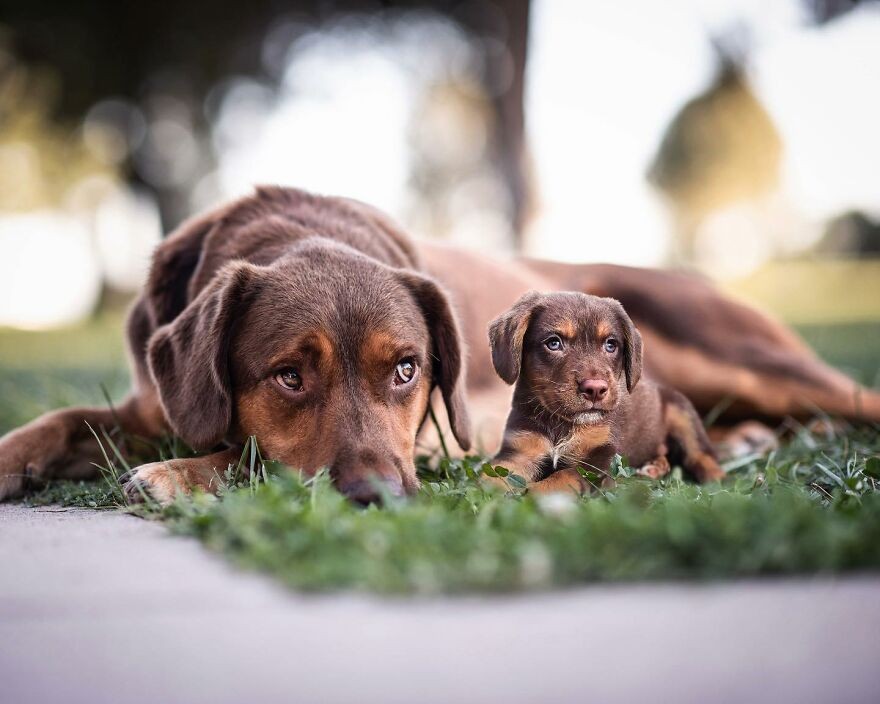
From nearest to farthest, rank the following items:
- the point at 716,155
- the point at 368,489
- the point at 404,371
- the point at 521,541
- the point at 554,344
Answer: the point at 521,541, the point at 368,489, the point at 554,344, the point at 404,371, the point at 716,155

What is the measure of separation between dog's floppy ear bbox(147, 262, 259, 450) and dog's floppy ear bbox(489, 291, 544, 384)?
1.02 m

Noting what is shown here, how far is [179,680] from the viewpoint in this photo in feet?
5.02

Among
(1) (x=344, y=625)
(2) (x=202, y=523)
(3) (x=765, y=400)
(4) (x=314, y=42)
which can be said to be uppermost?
(4) (x=314, y=42)

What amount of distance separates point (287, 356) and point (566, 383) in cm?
102

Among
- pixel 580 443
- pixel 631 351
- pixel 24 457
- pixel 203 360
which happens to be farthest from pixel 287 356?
pixel 24 457

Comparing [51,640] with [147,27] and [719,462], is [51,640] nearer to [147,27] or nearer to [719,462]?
[719,462]

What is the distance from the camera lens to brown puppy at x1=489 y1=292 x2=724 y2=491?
2912 millimetres

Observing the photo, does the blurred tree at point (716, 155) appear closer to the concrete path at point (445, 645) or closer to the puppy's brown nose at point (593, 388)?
the puppy's brown nose at point (593, 388)

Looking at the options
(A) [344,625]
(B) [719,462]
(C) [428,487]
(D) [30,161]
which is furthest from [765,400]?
(D) [30,161]

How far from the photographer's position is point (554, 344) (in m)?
2.97

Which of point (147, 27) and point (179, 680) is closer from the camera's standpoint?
point (179, 680)

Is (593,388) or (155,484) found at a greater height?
(593,388)

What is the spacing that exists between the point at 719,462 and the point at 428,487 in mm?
1481

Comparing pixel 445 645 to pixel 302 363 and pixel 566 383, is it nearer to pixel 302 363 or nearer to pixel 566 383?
pixel 566 383
